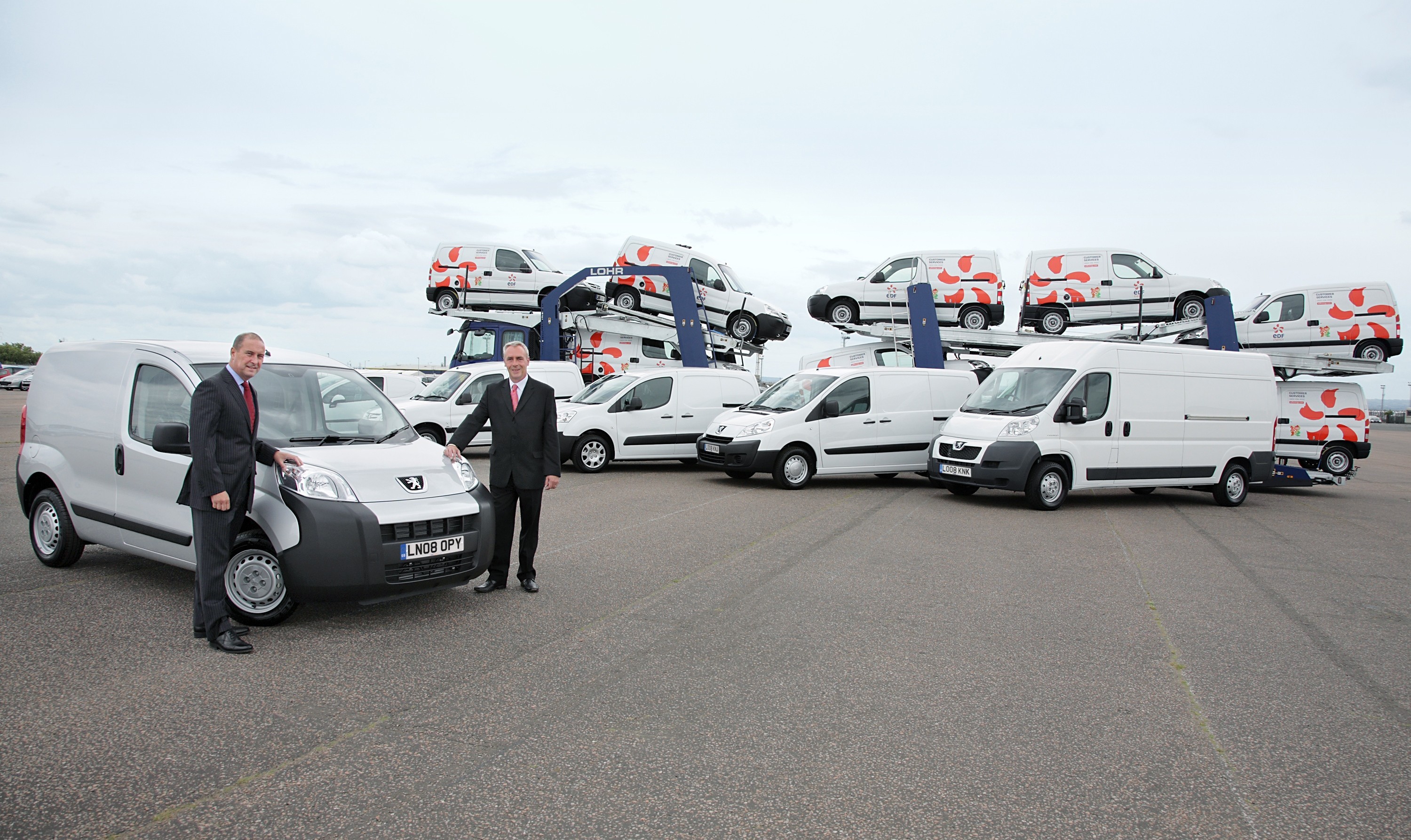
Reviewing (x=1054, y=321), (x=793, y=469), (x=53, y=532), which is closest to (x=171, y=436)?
(x=53, y=532)

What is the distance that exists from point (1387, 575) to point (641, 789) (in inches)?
308

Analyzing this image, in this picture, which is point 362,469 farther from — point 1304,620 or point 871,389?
point 871,389

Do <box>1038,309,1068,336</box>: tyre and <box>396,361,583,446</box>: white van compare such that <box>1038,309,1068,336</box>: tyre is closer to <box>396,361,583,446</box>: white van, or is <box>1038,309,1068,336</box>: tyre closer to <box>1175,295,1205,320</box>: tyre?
<box>1175,295,1205,320</box>: tyre

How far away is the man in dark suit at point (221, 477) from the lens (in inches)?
185

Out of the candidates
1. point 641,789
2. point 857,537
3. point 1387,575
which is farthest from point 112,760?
point 1387,575

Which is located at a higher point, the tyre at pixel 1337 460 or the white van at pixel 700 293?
the white van at pixel 700 293

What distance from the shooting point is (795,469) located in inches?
518

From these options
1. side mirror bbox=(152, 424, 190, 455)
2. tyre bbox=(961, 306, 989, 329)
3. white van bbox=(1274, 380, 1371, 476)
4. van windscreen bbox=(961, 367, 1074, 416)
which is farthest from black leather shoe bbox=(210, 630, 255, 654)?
white van bbox=(1274, 380, 1371, 476)

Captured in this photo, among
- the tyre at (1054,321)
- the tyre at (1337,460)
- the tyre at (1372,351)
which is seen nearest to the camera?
the tyre at (1372,351)

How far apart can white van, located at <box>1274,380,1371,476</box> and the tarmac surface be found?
409 inches

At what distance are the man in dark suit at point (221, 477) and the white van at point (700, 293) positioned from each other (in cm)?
1535

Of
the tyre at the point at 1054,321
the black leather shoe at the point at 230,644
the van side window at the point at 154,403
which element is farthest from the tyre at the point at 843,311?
the black leather shoe at the point at 230,644

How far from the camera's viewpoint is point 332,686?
4207 mm

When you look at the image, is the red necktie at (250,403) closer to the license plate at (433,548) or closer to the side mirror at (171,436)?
the side mirror at (171,436)
